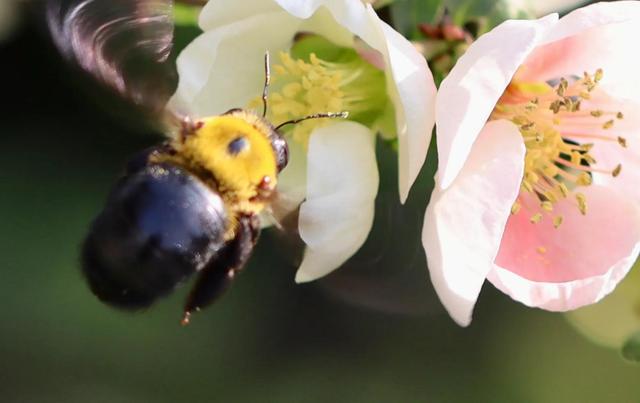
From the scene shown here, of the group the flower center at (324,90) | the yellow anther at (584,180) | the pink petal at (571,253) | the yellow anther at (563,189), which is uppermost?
the flower center at (324,90)

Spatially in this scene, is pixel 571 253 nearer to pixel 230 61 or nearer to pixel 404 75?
pixel 404 75

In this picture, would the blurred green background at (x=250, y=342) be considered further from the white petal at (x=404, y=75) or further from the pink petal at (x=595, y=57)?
the white petal at (x=404, y=75)

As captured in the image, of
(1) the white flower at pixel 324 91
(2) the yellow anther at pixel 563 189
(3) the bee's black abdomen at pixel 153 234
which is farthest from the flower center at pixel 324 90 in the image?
(3) the bee's black abdomen at pixel 153 234

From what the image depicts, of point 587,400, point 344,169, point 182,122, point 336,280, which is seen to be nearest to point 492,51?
point 344,169

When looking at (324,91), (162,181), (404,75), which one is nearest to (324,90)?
(324,91)

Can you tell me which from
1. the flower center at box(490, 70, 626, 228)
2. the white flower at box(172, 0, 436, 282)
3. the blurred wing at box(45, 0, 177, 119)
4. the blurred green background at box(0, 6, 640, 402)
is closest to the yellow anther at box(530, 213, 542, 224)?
the flower center at box(490, 70, 626, 228)

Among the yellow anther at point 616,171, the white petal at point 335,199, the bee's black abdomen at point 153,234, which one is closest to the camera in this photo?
the bee's black abdomen at point 153,234

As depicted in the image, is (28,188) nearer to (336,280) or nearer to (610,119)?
(336,280)
